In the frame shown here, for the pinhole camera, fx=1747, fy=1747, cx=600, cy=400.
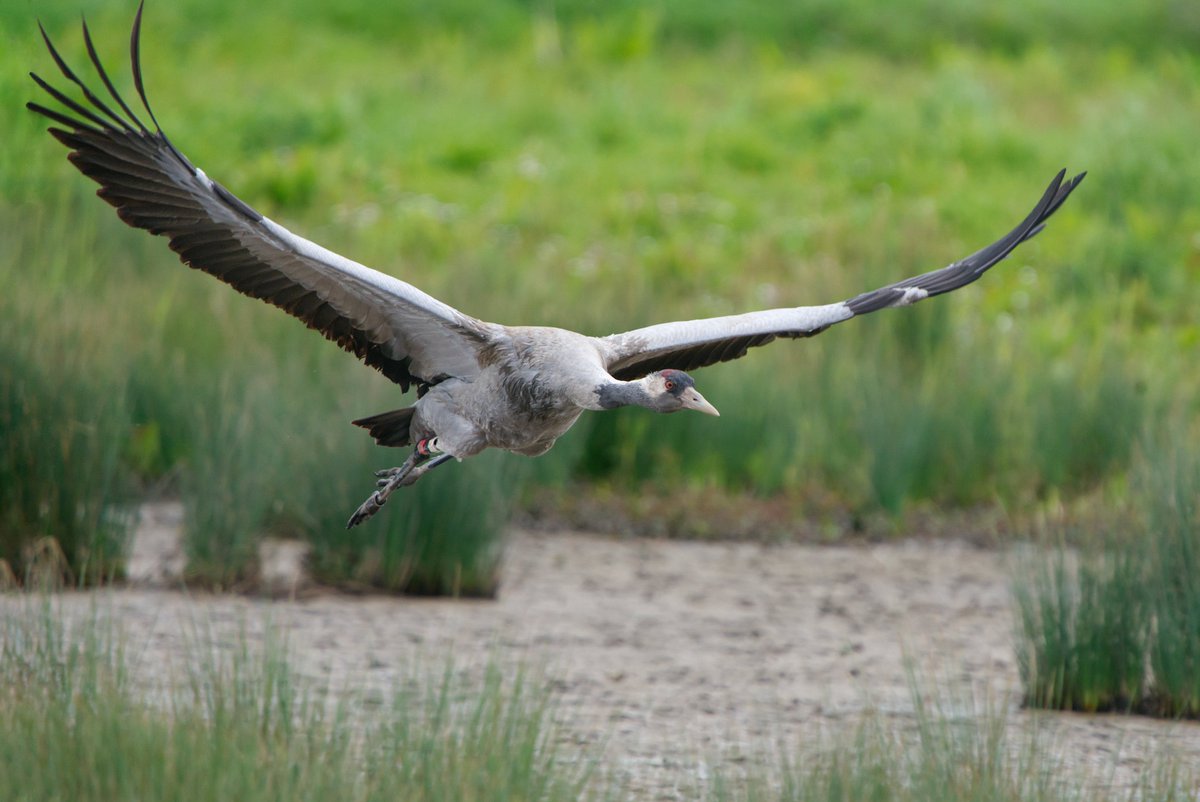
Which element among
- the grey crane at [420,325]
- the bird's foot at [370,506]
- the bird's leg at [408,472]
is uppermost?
the grey crane at [420,325]

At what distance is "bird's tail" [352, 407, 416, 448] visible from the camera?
23.5 feet

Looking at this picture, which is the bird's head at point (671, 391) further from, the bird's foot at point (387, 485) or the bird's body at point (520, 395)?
the bird's foot at point (387, 485)

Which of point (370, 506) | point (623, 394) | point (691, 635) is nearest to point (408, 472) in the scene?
point (370, 506)

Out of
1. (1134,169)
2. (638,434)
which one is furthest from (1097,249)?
(638,434)

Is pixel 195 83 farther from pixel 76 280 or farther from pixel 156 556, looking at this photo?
pixel 156 556

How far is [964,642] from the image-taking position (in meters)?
9.47

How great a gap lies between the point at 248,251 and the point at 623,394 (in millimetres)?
1492

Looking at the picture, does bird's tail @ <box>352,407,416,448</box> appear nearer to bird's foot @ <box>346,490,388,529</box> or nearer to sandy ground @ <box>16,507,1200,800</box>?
bird's foot @ <box>346,490,388,529</box>

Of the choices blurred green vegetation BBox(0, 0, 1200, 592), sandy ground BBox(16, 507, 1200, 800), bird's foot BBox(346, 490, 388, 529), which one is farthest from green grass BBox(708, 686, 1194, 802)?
blurred green vegetation BBox(0, 0, 1200, 592)

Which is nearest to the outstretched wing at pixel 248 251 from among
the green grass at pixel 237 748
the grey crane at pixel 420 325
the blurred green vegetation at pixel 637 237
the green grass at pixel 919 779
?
the grey crane at pixel 420 325

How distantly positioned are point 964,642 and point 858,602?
3.24 ft

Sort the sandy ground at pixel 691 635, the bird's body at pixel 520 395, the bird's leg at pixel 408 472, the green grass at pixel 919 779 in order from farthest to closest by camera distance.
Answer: the sandy ground at pixel 691 635, the bird's leg at pixel 408 472, the bird's body at pixel 520 395, the green grass at pixel 919 779

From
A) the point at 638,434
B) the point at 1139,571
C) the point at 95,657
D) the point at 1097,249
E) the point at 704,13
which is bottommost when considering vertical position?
the point at 95,657

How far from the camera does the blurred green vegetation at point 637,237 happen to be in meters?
9.83
